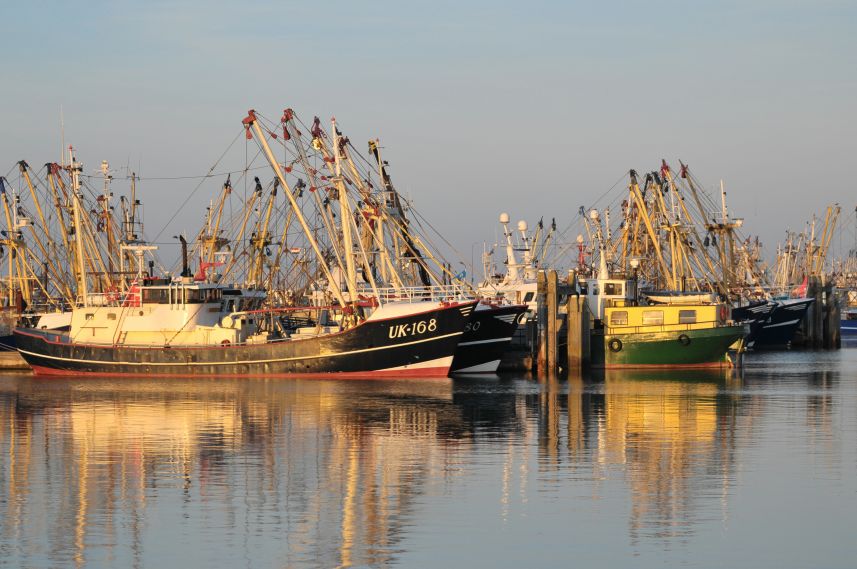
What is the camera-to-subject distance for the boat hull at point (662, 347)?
2862 inches

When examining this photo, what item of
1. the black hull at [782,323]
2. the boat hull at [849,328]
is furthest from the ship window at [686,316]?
the boat hull at [849,328]

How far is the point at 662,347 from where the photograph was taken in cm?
7269

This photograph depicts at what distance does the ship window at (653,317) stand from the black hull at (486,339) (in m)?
6.68

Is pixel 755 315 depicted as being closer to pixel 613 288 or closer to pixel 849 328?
pixel 613 288

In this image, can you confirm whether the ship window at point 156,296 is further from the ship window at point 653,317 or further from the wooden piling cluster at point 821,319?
the wooden piling cluster at point 821,319

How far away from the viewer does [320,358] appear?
218 feet

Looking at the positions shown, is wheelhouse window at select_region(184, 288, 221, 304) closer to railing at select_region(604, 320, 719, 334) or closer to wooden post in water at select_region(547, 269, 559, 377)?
wooden post in water at select_region(547, 269, 559, 377)

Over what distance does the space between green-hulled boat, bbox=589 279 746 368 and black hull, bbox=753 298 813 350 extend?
131 feet

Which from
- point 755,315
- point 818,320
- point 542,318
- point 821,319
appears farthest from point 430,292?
point 821,319

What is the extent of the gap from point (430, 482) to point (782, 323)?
289 ft

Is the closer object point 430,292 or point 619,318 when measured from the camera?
point 430,292

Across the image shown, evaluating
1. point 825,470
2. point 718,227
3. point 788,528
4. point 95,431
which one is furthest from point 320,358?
point 718,227

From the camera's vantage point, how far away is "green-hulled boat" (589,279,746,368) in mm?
72812

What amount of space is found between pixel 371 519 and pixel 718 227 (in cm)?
8505
